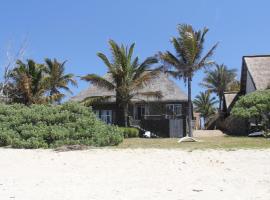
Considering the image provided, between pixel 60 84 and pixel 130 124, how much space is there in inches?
434

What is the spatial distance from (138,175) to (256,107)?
1857cm

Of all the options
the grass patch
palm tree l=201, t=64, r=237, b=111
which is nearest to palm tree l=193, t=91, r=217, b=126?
palm tree l=201, t=64, r=237, b=111

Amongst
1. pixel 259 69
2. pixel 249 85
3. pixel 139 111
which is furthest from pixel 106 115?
pixel 259 69

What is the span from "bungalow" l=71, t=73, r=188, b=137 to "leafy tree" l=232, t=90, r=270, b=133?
24.8 ft

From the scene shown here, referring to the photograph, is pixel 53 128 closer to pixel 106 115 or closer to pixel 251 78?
pixel 106 115

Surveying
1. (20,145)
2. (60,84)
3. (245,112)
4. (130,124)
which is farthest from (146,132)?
(20,145)

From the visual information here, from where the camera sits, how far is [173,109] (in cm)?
3619

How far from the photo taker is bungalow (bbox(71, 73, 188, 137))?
34.8 metres

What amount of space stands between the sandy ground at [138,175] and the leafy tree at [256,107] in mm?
13645

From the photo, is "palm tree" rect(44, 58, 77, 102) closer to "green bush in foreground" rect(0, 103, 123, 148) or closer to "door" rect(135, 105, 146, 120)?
"door" rect(135, 105, 146, 120)

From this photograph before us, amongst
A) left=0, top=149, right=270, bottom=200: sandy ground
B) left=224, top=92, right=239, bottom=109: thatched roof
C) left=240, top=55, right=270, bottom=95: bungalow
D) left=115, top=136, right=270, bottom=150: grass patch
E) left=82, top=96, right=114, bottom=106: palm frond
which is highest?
left=240, top=55, right=270, bottom=95: bungalow

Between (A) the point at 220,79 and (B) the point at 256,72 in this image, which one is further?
(A) the point at 220,79

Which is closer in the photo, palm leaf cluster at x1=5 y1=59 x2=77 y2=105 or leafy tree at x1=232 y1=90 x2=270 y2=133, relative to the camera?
leafy tree at x1=232 y1=90 x2=270 y2=133

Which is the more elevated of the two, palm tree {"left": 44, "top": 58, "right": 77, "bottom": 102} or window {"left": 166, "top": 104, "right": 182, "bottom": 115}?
palm tree {"left": 44, "top": 58, "right": 77, "bottom": 102}
